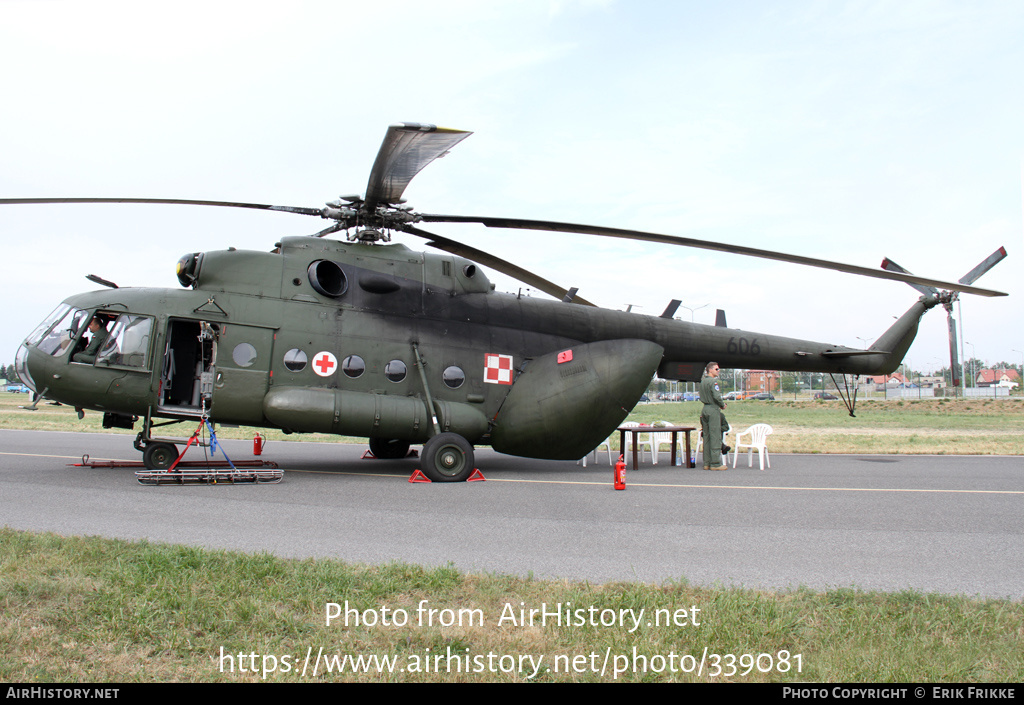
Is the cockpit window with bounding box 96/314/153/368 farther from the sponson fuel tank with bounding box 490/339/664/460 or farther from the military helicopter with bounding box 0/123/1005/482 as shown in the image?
the sponson fuel tank with bounding box 490/339/664/460

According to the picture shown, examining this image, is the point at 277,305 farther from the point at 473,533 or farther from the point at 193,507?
the point at 473,533

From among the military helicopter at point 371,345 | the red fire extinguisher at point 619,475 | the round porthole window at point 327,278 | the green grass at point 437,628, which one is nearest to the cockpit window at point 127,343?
the military helicopter at point 371,345

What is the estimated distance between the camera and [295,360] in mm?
11227

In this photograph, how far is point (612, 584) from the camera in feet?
15.6

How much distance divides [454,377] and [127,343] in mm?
5322

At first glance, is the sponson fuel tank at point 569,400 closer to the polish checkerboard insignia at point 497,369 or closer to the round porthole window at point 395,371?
the polish checkerboard insignia at point 497,369

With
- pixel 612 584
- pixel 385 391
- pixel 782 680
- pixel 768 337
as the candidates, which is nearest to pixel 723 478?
pixel 768 337

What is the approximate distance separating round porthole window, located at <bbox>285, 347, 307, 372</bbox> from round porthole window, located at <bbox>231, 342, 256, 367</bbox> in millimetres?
529

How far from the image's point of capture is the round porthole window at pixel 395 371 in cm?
1180

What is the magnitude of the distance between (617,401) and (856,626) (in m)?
8.87

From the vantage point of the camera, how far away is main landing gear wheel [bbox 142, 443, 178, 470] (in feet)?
37.1

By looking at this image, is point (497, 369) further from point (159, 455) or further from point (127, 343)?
point (127, 343)

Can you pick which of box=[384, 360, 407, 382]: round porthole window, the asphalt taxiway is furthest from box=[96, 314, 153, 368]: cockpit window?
box=[384, 360, 407, 382]: round porthole window

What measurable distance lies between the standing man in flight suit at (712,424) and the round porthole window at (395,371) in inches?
235
